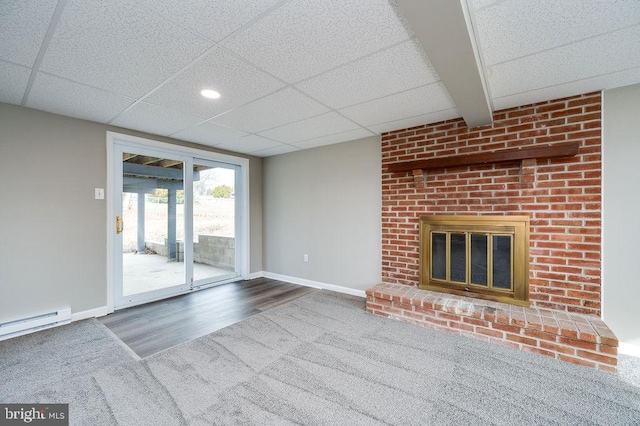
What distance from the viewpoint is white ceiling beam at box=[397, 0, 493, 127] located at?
4.17ft

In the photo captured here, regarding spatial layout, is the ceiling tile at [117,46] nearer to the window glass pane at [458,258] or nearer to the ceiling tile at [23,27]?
the ceiling tile at [23,27]

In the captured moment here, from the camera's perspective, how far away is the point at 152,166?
3637mm

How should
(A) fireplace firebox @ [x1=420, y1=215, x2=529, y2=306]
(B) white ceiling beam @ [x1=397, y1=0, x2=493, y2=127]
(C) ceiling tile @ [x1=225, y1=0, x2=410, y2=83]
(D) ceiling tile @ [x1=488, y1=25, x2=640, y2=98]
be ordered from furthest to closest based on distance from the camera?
(A) fireplace firebox @ [x1=420, y1=215, x2=529, y2=306]
(D) ceiling tile @ [x1=488, y1=25, x2=640, y2=98]
(C) ceiling tile @ [x1=225, y1=0, x2=410, y2=83]
(B) white ceiling beam @ [x1=397, y1=0, x2=493, y2=127]

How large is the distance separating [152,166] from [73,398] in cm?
281

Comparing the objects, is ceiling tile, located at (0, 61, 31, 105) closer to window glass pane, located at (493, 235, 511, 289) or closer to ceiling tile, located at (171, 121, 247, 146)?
ceiling tile, located at (171, 121, 247, 146)

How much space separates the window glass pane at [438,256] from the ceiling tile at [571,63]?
158 cm

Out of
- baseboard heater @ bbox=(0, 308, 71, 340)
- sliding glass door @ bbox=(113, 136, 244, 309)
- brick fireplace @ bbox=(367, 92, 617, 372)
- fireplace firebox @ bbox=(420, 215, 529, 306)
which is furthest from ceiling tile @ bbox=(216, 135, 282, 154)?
baseboard heater @ bbox=(0, 308, 71, 340)

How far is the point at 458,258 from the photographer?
2871 mm

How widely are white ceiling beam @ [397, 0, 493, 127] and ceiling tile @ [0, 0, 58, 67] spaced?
6.10 feet

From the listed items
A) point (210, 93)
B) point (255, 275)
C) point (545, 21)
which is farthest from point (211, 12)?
point (255, 275)

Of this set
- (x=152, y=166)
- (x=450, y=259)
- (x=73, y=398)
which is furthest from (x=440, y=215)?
(x=152, y=166)

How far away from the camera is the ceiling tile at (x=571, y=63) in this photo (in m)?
1.65

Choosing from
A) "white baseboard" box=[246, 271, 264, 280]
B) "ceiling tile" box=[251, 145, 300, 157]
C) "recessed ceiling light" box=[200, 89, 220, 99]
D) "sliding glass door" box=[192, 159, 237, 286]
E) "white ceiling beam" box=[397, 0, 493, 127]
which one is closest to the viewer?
"white ceiling beam" box=[397, 0, 493, 127]

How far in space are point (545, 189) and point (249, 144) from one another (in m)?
3.68
